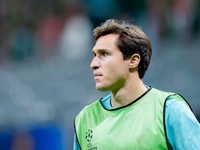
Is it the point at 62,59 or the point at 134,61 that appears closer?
the point at 134,61

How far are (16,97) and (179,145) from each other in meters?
5.94

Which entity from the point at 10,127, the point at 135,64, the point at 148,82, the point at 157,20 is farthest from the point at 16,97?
the point at 135,64

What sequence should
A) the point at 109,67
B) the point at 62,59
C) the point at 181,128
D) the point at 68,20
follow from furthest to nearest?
the point at 68,20 → the point at 62,59 → the point at 109,67 → the point at 181,128

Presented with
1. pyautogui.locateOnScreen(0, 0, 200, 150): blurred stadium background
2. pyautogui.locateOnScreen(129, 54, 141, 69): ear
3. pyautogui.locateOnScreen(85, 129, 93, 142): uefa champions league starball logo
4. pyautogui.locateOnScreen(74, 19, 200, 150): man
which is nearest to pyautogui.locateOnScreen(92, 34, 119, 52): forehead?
pyautogui.locateOnScreen(74, 19, 200, 150): man

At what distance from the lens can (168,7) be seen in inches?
399

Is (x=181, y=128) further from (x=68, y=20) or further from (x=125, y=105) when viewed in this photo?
(x=68, y=20)

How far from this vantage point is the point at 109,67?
A: 3512mm

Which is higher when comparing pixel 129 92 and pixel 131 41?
pixel 131 41

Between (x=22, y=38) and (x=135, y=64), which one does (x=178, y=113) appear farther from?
(x=22, y=38)

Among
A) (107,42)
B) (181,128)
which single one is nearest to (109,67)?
(107,42)

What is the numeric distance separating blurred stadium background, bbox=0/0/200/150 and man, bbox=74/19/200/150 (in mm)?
3958

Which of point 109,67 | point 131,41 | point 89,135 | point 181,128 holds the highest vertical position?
point 131,41

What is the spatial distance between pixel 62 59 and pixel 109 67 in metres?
6.36

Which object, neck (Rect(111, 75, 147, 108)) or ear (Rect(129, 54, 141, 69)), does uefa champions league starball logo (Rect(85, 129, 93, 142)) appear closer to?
neck (Rect(111, 75, 147, 108))
